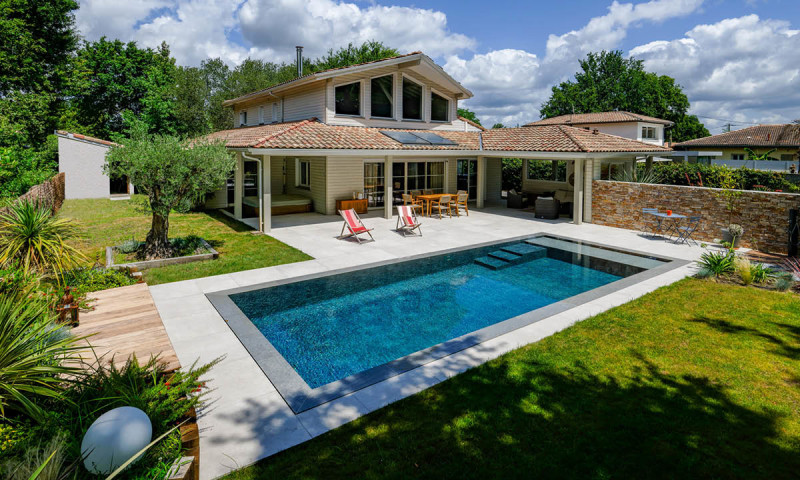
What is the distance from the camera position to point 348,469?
413cm

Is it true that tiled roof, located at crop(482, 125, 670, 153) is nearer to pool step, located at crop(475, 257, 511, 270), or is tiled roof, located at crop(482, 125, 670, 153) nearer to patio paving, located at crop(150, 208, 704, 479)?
patio paving, located at crop(150, 208, 704, 479)

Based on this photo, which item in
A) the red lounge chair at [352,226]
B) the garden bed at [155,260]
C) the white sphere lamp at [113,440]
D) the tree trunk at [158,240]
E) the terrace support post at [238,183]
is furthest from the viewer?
the terrace support post at [238,183]

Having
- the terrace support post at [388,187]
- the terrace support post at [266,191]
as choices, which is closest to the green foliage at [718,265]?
the terrace support post at [388,187]

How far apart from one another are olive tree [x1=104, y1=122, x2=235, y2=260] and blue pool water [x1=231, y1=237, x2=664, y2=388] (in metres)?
3.88

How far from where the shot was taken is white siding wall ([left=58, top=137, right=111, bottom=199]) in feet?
81.6

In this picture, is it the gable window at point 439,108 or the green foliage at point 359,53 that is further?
the green foliage at point 359,53

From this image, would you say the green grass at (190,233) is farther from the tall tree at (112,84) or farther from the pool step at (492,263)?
the tall tree at (112,84)

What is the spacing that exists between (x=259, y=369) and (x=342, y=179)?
14318mm

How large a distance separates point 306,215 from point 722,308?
50.4 feet

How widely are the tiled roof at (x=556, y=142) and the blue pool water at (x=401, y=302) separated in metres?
5.92

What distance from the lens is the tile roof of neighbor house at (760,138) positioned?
41.4 meters

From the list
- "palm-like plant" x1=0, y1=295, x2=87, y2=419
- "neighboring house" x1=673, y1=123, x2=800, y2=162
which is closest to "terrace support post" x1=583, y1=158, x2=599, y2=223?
"palm-like plant" x1=0, y1=295, x2=87, y2=419

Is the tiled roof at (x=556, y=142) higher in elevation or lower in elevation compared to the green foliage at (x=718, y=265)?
higher

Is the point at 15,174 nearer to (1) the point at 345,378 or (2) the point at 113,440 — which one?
(1) the point at 345,378
